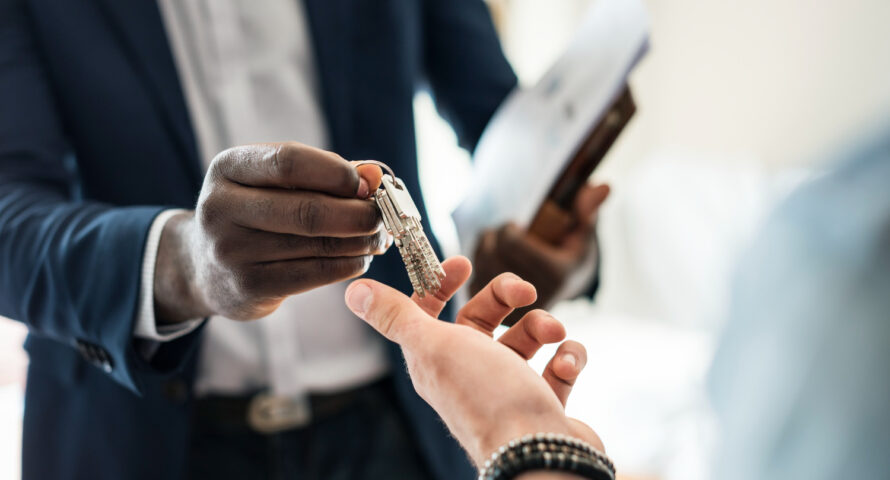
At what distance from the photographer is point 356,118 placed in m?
0.44

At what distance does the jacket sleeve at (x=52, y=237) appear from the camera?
33cm

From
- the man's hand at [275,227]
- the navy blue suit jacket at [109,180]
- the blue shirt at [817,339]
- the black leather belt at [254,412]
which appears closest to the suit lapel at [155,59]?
the navy blue suit jacket at [109,180]

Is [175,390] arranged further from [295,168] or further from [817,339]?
[817,339]

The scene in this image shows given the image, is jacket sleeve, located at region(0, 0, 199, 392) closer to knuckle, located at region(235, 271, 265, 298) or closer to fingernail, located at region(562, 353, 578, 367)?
knuckle, located at region(235, 271, 265, 298)

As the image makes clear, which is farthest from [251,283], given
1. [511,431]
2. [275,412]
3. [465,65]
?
[465,65]

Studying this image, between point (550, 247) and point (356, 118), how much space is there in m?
0.18

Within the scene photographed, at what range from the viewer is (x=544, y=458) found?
225 mm

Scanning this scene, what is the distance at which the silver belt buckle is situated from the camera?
0.48 meters

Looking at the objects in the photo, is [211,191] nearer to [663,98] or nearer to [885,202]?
[885,202]

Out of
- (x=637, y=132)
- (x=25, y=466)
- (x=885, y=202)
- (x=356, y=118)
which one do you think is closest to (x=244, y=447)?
(x=25, y=466)

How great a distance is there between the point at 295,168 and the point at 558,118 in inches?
10.1

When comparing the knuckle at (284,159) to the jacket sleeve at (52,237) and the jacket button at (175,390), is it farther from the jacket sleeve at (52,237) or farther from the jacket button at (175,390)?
the jacket button at (175,390)

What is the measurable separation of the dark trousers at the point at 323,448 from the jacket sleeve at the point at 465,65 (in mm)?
292

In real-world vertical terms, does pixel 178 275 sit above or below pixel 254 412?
above
